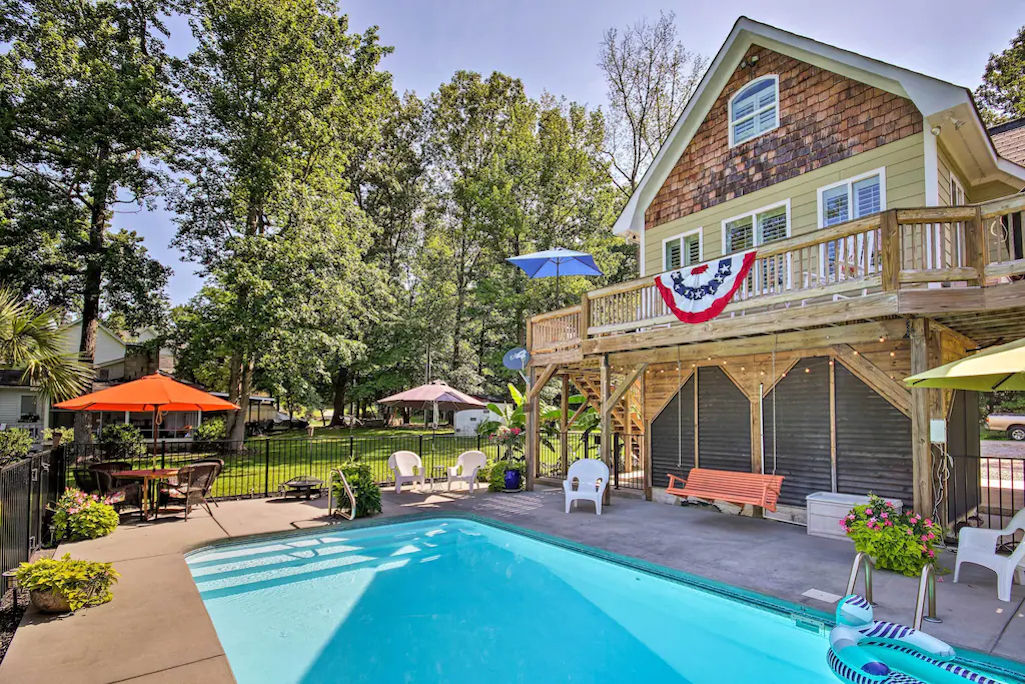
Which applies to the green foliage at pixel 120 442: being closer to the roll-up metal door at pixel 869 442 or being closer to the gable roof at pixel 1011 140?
the roll-up metal door at pixel 869 442

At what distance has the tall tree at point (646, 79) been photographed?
25.7m

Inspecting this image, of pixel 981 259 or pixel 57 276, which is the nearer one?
pixel 981 259

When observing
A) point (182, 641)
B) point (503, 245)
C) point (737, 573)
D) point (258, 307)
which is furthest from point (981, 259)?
point (503, 245)

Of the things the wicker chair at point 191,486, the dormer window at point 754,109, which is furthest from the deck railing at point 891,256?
the wicker chair at point 191,486

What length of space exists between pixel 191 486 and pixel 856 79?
44.7 feet

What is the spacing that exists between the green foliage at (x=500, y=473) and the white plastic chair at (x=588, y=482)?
223 centimetres

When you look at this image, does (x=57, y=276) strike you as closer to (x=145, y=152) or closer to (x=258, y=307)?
(x=145, y=152)

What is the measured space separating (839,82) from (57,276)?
76.6 ft

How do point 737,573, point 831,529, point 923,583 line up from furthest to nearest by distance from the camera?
point 831,529
point 737,573
point 923,583

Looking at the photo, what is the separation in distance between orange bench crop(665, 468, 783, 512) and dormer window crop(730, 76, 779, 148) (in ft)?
22.6

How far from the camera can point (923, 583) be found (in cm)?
477

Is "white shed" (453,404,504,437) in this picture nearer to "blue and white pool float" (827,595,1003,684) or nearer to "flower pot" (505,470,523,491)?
"flower pot" (505,470,523,491)

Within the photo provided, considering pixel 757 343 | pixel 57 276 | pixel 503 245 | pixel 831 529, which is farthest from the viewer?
pixel 503 245

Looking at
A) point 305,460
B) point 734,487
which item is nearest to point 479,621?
point 734,487
